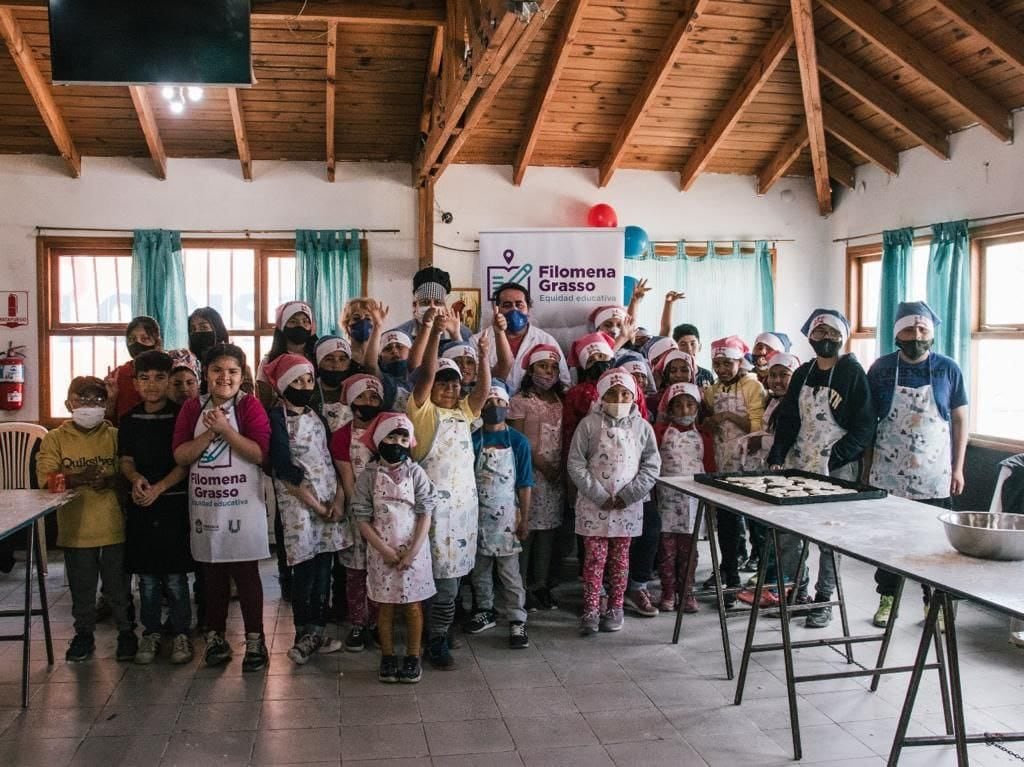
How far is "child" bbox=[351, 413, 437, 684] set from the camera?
364 cm

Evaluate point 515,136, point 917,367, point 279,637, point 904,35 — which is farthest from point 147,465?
point 904,35

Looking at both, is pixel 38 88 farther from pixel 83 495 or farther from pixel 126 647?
pixel 126 647

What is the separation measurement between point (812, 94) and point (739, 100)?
55 cm

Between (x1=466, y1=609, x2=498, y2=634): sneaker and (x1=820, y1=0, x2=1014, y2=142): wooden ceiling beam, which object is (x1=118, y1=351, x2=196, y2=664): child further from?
(x1=820, y1=0, x2=1014, y2=142): wooden ceiling beam

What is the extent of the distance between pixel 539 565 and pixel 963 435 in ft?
7.16

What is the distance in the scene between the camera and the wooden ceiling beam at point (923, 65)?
596cm

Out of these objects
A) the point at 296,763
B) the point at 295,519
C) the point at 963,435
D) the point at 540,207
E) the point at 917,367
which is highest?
the point at 540,207

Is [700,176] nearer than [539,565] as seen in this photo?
No

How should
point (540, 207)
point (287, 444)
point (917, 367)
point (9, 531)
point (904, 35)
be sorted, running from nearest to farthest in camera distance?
point (9, 531), point (287, 444), point (917, 367), point (904, 35), point (540, 207)

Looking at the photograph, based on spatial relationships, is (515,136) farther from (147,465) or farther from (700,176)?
(147,465)

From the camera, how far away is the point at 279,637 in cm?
438

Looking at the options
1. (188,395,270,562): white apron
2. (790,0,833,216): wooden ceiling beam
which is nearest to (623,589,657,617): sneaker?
(188,395,270,562): white apron

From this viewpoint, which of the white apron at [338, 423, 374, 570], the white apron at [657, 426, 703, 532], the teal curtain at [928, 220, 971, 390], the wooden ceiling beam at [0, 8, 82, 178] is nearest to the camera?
the white apron at [338, 423, 374, 570]

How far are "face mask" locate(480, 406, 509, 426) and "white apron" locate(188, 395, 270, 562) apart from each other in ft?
3.51
